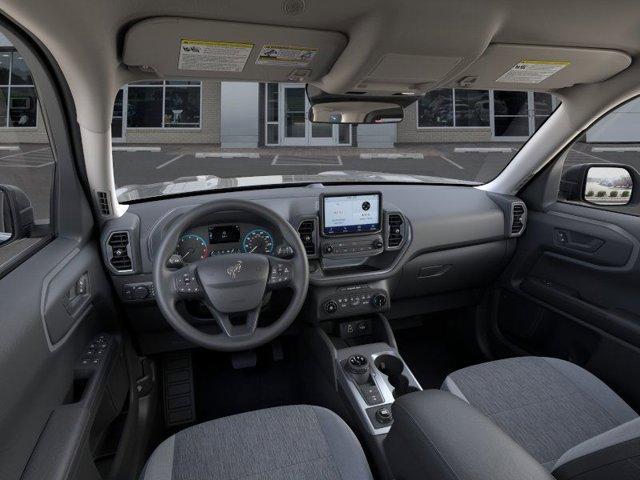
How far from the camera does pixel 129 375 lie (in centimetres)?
240

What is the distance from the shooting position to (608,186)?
8.99 feet

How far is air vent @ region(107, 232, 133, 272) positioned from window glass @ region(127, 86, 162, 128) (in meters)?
0.77

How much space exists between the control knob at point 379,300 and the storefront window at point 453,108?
1123 millimetres

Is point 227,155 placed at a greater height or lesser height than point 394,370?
greater

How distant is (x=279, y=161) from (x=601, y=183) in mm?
2257

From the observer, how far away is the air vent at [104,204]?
2.22 meters

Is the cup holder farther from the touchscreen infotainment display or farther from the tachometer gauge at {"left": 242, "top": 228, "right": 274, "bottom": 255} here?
the tachometer gauge at {"left": 242, "top": 228, "right": 274, "bottom": 255}

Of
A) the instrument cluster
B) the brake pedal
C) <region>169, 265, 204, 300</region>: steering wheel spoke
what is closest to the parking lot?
the instrument cluster

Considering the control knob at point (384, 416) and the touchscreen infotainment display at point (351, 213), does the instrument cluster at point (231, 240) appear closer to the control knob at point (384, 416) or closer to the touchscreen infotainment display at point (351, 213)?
the touchscreen infotainment display at point (351, 213)

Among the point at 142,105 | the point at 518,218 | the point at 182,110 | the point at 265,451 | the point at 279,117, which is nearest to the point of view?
the point at 265,451

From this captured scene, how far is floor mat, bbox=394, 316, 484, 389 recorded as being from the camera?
11.1 ft

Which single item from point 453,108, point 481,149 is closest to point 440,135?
point 453,108

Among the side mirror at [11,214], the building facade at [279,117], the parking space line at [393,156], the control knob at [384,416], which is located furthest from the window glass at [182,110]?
the control knob at [384,416]

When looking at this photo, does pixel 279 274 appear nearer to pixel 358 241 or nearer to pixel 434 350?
pixel 358 241
